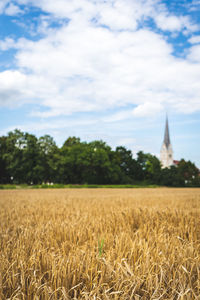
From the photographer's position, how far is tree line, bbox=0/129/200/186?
61.8m

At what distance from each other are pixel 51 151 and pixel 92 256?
210ft

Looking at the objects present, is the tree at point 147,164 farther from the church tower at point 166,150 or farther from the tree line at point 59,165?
the church tower at point 166,150

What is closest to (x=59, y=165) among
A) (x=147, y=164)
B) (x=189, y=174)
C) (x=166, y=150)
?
(x=189, y=174)

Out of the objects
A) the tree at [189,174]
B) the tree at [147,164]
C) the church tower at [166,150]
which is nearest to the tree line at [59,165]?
the tree at [189,174]

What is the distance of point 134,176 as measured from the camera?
8169 cm

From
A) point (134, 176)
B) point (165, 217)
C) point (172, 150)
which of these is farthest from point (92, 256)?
point (172, 150)

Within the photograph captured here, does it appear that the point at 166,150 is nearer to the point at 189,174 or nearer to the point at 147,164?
the point at 147,164

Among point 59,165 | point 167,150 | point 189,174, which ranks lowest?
point 189,174

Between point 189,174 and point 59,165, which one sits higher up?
point 59,165

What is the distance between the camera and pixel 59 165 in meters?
62.3

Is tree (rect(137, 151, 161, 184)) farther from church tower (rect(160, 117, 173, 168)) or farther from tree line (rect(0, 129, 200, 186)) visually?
church tower (rect(160, 117, 173, 168))

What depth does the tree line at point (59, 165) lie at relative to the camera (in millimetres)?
61812

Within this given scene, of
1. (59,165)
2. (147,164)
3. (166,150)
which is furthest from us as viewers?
(166,150)

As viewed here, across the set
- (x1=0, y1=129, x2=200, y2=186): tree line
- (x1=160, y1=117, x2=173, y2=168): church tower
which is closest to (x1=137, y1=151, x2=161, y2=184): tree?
(x1=0, y1=129, x2=200, y2=186): tree line
